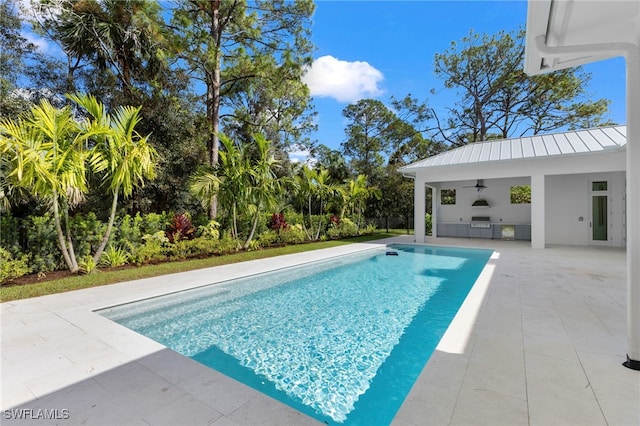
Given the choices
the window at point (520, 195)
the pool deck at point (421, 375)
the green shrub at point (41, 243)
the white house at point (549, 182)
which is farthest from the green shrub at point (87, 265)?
the window at point (520, 195)

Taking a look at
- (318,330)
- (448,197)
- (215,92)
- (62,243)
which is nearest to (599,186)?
(448,197)

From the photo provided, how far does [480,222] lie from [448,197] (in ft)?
23.8

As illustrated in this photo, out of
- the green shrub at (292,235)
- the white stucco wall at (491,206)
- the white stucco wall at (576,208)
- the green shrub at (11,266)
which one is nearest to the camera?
the green shrub at (11,266)

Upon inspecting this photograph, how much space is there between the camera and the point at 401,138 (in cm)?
2616

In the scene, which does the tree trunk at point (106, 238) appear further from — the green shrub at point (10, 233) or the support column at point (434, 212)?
the support column at point (434, 212)

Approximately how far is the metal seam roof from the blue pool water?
7.18m

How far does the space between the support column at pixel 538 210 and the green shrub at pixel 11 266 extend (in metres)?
16.8

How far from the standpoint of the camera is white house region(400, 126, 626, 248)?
11.5 meters

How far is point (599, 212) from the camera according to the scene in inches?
508

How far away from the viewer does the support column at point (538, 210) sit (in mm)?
12094

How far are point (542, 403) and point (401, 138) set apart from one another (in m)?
25.7

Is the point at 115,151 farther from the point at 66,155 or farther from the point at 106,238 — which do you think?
the point at 106,238

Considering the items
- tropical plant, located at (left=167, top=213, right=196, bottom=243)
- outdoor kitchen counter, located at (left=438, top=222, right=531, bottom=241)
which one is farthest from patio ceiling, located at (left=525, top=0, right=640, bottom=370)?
outdoor kitchen counter, located at (left=438, top=222, right=531, bottom=241)

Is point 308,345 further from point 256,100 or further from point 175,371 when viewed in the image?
point 256,100
